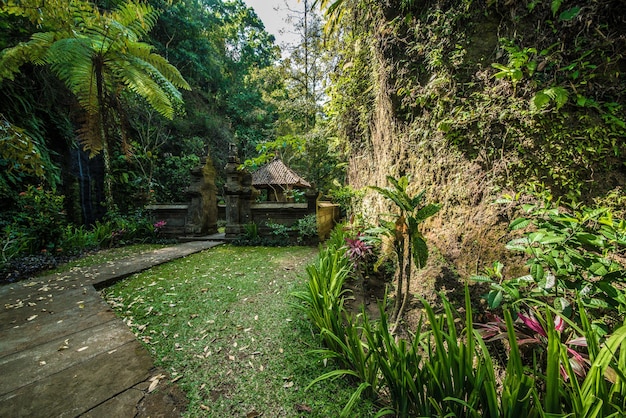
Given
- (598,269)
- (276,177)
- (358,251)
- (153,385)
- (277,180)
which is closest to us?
(598,269)

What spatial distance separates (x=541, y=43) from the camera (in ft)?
5.57

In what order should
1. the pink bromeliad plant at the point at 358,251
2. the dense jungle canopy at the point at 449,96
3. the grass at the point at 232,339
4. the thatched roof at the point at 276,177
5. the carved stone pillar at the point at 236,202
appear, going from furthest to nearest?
the thatched roof at the point at 276,177
the carved stone pillar at the point at 236,202
the pink bromeliad plant at the point at 358,251
the dense jungle canopy at the point at 449,96
the grass at the point at 232,339

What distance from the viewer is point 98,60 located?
5.35m

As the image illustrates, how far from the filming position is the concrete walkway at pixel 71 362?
1331 millimetres

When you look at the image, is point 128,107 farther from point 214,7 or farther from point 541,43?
point 214,7

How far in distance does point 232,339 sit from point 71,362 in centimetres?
107

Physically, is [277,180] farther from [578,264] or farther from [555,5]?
[578,264]

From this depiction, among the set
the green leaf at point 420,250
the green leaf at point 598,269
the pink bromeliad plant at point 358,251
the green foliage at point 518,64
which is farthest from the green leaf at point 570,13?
the pink bromeliad plant at point 358,251

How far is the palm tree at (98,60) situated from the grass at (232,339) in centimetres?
431

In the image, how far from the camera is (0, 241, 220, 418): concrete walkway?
1.33 meters

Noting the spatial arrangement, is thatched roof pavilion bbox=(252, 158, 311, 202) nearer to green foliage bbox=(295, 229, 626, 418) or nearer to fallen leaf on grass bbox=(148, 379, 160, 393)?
fallen leaf on grass bbox=(148, 379, 160, 393)

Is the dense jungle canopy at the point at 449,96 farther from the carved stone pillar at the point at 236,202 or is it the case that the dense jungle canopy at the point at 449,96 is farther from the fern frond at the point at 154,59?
the carved stone pillar at the point at 236,202

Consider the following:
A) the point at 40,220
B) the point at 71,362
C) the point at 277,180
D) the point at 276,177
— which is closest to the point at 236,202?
the point at 40,220

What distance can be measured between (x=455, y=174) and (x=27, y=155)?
3892 millimetres
